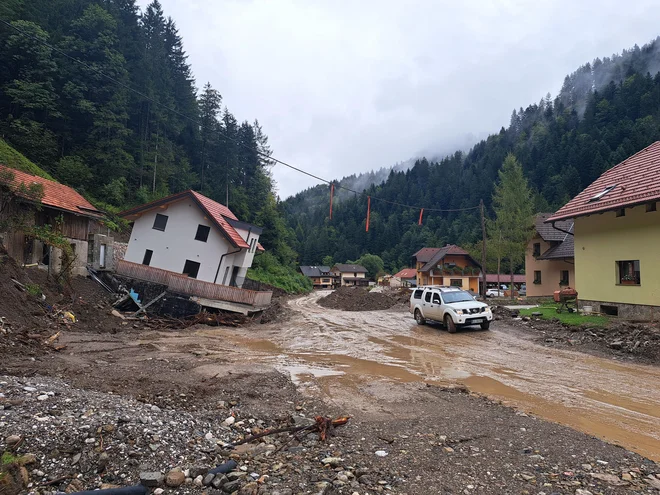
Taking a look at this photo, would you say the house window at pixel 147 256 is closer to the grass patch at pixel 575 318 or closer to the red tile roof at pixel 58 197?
the red tile roof at pixel 58 197

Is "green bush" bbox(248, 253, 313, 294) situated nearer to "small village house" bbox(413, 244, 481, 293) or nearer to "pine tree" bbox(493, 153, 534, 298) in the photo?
"small village house" bbox(413, 244, 481, 293)

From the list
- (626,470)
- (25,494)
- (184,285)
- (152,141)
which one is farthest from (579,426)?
(152,141)

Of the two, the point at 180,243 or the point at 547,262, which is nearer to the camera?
the point at 180,243

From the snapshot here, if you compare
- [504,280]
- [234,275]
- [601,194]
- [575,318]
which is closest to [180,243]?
[234,275]

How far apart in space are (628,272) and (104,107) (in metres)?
47.5

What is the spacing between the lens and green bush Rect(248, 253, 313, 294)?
53.5m

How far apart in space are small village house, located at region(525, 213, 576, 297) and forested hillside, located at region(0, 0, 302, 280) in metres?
27.2

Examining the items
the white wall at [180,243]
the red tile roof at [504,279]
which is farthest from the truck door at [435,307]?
the red tile roof at [504,279]

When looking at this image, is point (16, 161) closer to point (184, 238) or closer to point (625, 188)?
point (184, 238)

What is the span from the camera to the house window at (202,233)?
28.9 m

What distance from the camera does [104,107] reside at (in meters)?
42.4

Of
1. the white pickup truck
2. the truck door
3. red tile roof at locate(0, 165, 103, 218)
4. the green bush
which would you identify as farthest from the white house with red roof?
the green bush

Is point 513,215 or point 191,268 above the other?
point 513,215

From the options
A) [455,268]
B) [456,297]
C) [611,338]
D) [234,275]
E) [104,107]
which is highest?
[104,107]
